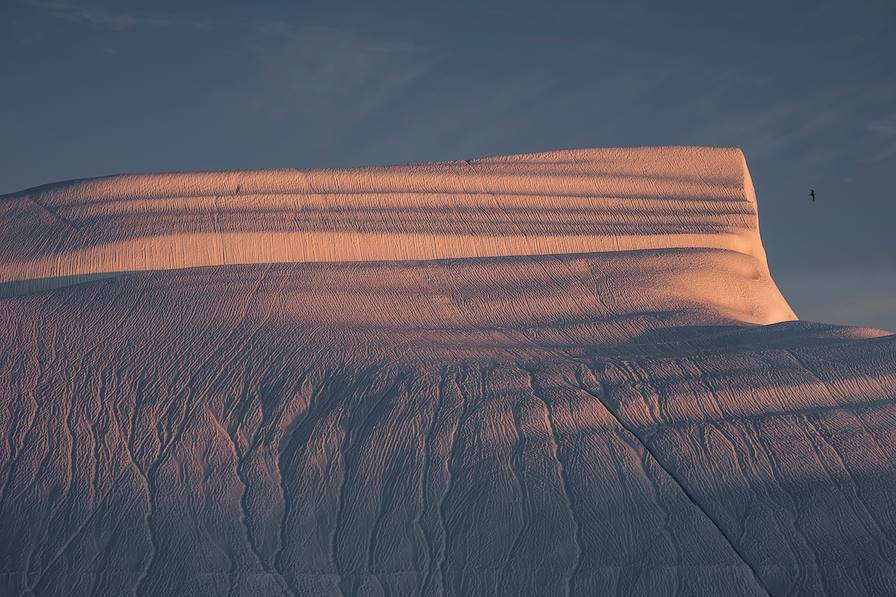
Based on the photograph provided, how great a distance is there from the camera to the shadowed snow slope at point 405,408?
10320 mm

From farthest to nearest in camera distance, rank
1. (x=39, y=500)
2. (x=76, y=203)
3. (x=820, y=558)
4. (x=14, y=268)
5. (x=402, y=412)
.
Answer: (x=76, y=203)
(x=14, y=268)
(x=402, y=412)
(x=39, y=500)
(x=820, y=558)

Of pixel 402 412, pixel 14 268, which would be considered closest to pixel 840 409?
pixel 402 412

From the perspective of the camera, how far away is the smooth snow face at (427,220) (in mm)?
15133

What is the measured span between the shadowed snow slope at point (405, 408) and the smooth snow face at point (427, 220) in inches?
2.3

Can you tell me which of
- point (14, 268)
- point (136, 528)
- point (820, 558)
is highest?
point (14, 268)

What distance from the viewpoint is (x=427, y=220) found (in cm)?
1622

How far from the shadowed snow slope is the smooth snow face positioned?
0.06 m

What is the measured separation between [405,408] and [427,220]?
509 centimetres

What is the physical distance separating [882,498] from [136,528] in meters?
7.48

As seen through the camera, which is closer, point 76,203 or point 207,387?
point 207,387

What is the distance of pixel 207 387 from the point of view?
480 inches

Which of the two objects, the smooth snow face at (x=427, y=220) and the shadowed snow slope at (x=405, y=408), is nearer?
the shadowed snow slope at (x=405, y=408)

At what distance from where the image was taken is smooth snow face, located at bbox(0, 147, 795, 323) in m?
15.1

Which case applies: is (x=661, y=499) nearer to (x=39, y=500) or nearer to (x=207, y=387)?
(x=207, y=387)
